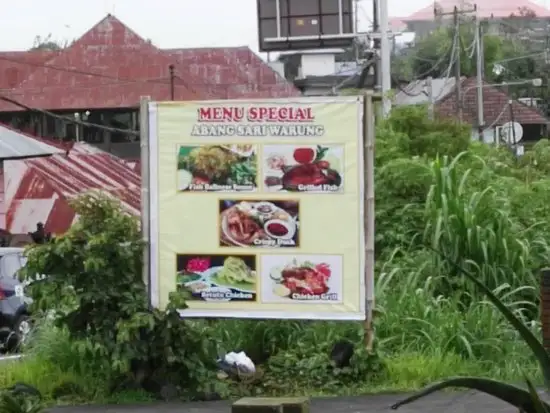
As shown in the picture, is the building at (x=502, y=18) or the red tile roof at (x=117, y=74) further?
the building at (x=502, y=18)

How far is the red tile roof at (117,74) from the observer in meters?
40.5

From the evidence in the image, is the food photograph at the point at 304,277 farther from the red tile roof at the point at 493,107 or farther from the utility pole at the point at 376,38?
the red tile roof at the point at 493,107

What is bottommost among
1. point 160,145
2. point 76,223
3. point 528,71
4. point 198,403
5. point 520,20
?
point 198,403

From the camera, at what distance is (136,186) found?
101 ft

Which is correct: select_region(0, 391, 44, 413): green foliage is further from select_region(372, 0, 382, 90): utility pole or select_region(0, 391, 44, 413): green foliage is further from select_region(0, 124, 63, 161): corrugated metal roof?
select_region(372, 0, 382, 90): utility pole

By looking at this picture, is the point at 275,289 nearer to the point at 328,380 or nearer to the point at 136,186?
the point at 328,380

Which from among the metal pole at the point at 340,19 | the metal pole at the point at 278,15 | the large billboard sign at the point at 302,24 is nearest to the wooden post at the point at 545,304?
the large billboard sign at the point at 302,24

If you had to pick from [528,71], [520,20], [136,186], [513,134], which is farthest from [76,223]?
[520,20]

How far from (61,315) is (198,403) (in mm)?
1324

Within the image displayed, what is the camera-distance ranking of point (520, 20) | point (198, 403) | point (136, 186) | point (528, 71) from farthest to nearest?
point (520, 20) → point (528, 71) → point (136, 186) → point (198, 403)

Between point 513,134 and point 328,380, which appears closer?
point 328,380

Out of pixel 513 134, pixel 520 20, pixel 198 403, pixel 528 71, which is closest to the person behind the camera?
pixel 198 403

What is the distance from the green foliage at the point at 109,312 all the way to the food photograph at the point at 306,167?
134cm

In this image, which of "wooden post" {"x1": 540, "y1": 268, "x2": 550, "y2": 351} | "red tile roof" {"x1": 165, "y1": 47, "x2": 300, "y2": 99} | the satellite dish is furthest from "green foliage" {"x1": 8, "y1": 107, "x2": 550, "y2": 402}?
"red tile roof" {"x1": 165, "y1": 47, "x2": 300, "y2": 99}
